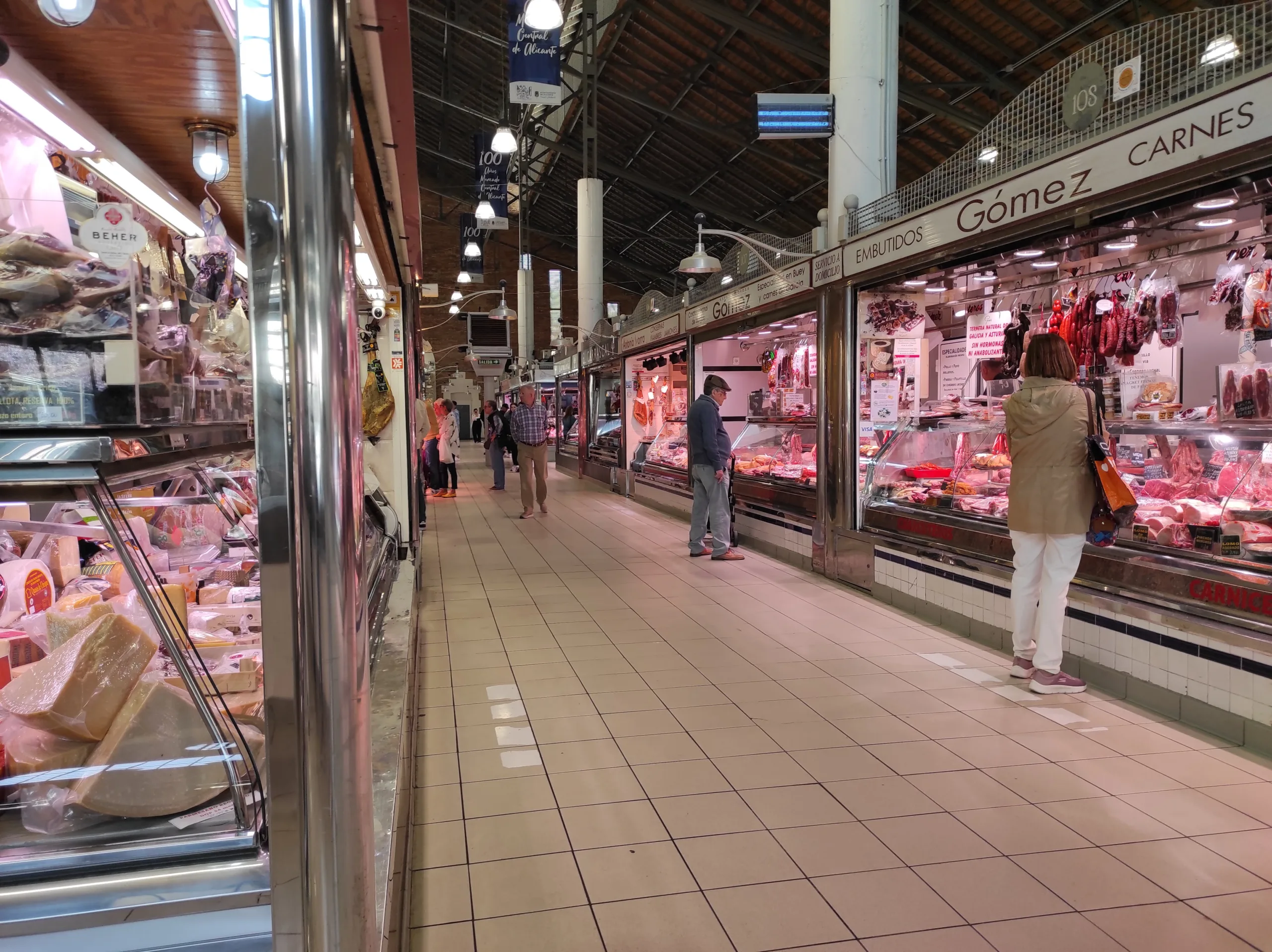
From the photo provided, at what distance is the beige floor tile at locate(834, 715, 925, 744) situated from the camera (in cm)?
339

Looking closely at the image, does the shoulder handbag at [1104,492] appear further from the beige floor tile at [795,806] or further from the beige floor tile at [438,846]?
the beige floor tile at [438,846]

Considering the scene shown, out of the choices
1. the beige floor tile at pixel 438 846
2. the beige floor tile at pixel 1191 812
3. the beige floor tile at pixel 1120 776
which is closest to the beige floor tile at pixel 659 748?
the beige floor tile at pixel 438 846

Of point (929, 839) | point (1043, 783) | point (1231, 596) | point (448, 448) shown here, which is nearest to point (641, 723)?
point (929, 839)

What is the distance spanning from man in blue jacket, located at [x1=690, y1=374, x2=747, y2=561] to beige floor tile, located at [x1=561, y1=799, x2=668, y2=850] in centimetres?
466

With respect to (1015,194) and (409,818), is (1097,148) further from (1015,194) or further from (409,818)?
(409,818)

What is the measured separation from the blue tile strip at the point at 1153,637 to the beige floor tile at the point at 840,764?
149 centimetres

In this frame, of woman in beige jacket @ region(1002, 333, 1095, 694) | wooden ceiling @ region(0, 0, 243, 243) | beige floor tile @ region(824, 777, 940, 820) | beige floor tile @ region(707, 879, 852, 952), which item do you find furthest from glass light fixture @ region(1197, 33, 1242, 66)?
wooden ceiling @ region(0, 0, 243, 243)

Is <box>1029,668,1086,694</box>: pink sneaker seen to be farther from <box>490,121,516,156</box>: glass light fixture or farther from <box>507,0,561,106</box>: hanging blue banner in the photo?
<box>490,121,516,156</box>: glass light fixture

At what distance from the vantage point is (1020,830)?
2662 mm

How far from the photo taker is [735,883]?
93.5 inches

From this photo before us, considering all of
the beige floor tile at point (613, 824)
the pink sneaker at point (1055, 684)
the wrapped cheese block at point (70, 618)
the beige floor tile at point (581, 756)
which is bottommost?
the beige floor tile at point (613, 824)

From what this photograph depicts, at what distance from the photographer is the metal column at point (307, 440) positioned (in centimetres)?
97

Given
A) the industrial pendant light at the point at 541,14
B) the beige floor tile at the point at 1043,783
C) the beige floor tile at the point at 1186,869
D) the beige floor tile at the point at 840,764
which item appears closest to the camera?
the beige floor tile at the point at 1186,869

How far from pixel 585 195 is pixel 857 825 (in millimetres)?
14905
